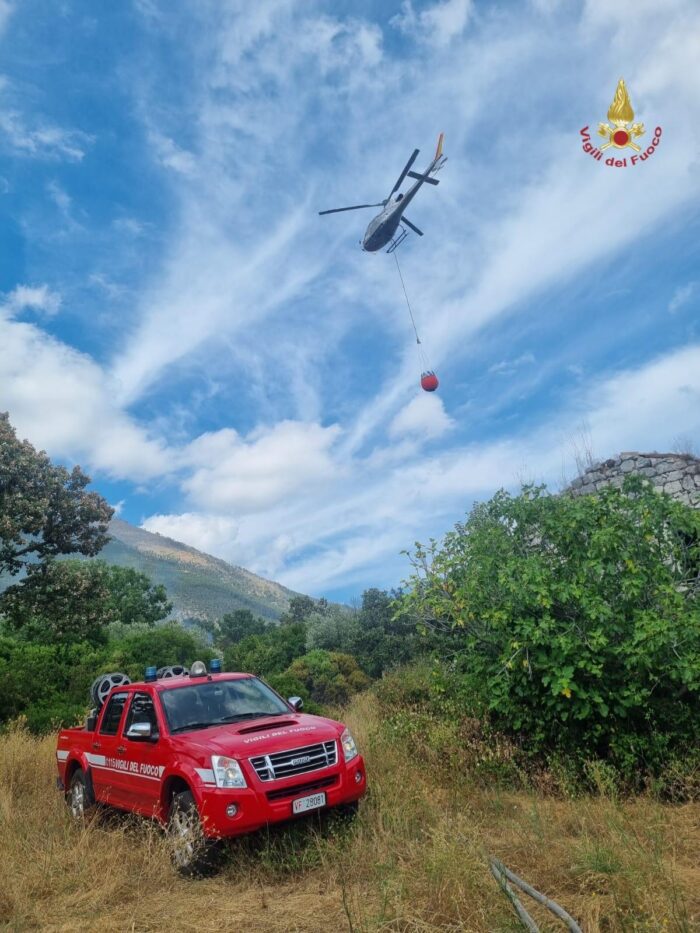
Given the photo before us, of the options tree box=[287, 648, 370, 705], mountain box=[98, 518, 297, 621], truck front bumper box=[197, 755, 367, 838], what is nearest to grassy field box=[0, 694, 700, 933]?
truck front bumper box=[197, 755, 367, 838]

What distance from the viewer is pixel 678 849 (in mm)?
6004

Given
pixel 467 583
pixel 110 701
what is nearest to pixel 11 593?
pixel 110 701

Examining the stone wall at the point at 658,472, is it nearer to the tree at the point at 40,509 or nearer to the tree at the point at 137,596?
the tree at the point at 40,509

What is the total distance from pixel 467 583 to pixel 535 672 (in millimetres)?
1386

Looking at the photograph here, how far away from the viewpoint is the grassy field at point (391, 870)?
475 centimetres

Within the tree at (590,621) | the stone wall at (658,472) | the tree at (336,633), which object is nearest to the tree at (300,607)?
the tree at (336,633)

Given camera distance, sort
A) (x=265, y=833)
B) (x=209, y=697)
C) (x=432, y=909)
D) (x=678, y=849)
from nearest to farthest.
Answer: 1. (x=432, y=909)
2. (x=678, y=849)
3. (x=265, y=833)
4. (x=209, y=697)

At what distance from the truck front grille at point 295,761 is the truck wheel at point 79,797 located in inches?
132

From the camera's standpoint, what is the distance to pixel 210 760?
6551 mm

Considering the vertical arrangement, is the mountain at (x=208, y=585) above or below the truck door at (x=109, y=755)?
above

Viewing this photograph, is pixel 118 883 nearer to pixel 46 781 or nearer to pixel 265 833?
pixel 265 833

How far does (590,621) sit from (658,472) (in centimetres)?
716

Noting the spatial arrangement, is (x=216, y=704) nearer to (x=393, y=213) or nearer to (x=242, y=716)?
(x=242, y=716)

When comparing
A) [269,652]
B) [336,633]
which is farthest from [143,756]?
[269,652]
